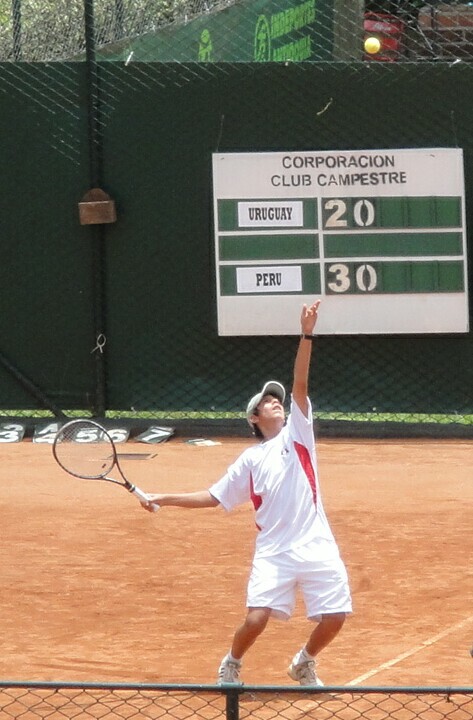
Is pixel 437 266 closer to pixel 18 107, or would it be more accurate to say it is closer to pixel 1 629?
pixel 18 107

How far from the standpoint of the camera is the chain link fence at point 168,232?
40.4 feet

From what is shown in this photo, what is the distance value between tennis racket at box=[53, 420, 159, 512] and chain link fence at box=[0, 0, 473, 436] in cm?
597

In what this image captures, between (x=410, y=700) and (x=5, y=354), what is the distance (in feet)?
25.3

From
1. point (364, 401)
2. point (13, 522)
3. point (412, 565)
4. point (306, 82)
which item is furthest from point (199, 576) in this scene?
point (306, 82)

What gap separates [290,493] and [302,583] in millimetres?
377

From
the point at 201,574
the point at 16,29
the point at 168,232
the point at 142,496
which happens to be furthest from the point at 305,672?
the point at 16,29

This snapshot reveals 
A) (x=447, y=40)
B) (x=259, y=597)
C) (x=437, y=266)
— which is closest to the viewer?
(x=259, y=597)

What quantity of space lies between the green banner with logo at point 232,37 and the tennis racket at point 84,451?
988 cm

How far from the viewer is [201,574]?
798cm

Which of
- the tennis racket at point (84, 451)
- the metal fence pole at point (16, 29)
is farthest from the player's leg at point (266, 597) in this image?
the metal fence pole at point (16, 29)

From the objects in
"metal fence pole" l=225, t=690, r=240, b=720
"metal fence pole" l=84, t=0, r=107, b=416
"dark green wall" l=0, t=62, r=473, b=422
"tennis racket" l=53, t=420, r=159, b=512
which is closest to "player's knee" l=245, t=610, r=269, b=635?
"tennis racket" l=53, t=420, r=159, b=512

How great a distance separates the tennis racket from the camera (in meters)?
6.37

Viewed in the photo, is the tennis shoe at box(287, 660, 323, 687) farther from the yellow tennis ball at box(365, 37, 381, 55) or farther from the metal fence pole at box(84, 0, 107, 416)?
the yellow tennis ball at box(365, 37, 381, 55)

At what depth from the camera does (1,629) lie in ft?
23.0
